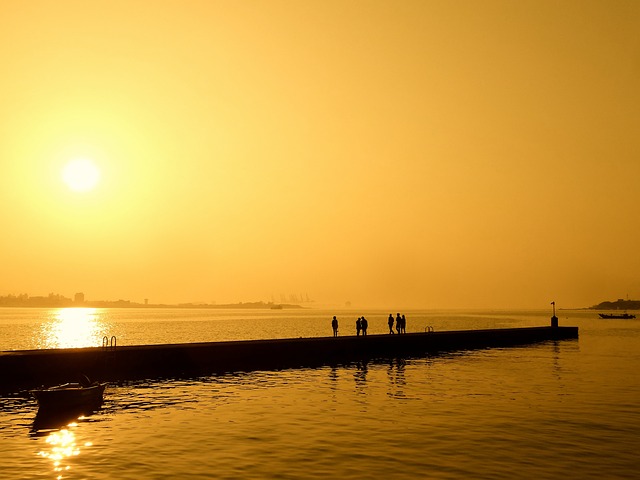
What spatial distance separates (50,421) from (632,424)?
83.9 feet

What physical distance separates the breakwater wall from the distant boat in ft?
31.2

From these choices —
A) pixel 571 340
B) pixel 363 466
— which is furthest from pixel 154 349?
pixel 571 340

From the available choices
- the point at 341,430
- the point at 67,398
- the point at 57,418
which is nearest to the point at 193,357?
the point at 67,398

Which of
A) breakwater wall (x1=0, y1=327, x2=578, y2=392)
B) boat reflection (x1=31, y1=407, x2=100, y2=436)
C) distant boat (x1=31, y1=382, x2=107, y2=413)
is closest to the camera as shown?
boat reflection (x1=31, y1=407, x2=100, y2=436)

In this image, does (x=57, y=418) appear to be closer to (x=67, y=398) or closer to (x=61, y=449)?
(x=67, y=398)

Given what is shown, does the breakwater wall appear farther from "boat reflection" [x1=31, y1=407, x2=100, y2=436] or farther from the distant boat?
"boat reflection" [x1=31, y1=407, x2=100, y2=436]

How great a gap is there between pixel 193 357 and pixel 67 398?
18564 millimetres

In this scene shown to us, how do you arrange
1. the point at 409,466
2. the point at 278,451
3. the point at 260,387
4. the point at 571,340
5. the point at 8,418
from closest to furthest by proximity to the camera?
the point at 409,466 < the point at 278,451 < the point at 8,418 < the point at 260,387 < the point at 571,340

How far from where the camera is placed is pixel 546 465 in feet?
61.9

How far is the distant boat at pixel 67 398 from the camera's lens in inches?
1126

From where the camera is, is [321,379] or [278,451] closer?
[278,451]

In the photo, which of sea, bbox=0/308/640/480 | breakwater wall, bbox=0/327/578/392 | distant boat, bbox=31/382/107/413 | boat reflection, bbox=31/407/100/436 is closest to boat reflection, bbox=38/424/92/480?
sea, bbox=0/308/640/480

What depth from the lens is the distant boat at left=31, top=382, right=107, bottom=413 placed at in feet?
93.9

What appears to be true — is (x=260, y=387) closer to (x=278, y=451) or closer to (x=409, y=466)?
(x=278, y=451)
